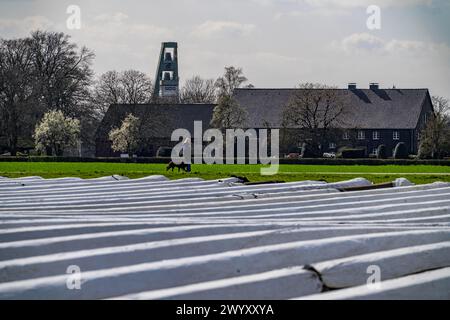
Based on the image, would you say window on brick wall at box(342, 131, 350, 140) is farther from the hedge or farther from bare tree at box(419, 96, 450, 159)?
the hedge

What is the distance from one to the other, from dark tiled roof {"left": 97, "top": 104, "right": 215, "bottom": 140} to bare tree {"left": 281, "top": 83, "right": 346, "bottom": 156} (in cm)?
1306

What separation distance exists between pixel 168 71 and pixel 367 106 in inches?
1537

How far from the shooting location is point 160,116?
78.3 meters

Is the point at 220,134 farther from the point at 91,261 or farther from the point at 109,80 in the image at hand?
the point at 91,261

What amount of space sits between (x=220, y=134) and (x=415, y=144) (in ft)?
79.8

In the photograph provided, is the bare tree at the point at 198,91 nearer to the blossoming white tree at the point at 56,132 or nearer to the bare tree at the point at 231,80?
the bare tree at the point at 231,80

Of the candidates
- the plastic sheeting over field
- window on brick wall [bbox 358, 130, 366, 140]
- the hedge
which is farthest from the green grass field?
→ window on brick wall [bbox 358, 130, 366, 140]

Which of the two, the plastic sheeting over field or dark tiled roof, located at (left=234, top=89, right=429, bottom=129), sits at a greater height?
dark tiled roof, located at (left=234, top=89, right=429, bottom=129)

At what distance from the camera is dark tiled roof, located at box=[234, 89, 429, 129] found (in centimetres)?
8544

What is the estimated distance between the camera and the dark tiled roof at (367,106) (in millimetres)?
85438

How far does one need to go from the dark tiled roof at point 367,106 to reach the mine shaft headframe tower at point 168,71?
1068 inches
